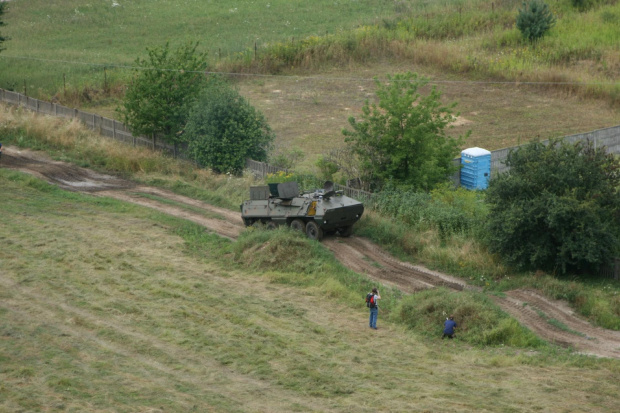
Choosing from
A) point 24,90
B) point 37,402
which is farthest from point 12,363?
point 24,90

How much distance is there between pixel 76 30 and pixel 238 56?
16340 millimetres

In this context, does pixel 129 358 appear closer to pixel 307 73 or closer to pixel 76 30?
pixel 307 73

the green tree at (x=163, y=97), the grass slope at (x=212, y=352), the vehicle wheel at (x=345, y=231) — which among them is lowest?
the grass slope at (x=212, y=352)

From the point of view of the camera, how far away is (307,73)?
53.3 m

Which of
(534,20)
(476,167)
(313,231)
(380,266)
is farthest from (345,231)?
(534,20)

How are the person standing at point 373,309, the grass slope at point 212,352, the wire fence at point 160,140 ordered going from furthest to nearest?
the wire fence at point 160,140 < the person standing at point 373,309 < the grass slope at point 212,352

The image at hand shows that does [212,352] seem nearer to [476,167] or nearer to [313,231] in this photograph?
[313,231]

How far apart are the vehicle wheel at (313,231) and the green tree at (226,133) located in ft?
24.4

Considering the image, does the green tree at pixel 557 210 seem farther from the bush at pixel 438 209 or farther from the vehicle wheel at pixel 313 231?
the vehicle wheel at pixel 313 231

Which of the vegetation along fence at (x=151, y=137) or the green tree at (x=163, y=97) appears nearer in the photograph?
the vegetation along fence at (x=151, y=137)

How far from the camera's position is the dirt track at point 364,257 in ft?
71.3

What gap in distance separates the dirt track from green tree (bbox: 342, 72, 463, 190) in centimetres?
427

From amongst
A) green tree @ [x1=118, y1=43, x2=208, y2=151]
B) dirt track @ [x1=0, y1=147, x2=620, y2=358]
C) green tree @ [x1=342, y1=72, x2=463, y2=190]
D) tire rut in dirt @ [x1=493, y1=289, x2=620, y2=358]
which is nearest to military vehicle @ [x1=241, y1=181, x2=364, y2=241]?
dirt track @ [x1=0, y1=147, x2=620, y2=358]

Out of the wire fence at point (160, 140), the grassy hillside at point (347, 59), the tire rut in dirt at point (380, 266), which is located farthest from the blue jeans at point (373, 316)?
the grassy hillside at point (347, 59)
